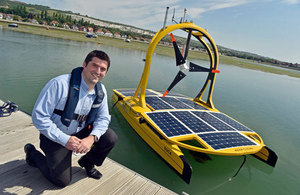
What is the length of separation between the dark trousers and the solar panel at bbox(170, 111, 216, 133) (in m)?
3.52

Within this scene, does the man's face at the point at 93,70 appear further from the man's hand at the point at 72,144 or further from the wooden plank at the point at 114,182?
the wooden plank at the point at 114,182

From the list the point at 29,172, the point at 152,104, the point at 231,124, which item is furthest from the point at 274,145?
the point at 29,172

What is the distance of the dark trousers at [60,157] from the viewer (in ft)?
9.62

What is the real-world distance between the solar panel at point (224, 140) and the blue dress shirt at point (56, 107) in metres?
3.75

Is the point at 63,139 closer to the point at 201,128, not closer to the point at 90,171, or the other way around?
the point at 90,171

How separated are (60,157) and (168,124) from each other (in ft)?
12.6

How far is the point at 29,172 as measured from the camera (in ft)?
11.7

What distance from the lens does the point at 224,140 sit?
576cm

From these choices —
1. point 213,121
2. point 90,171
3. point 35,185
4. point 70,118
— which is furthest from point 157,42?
point 35,185

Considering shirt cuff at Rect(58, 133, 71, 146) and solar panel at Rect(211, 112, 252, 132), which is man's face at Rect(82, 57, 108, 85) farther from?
solar panel at Rect(211, 112, 252, 132)

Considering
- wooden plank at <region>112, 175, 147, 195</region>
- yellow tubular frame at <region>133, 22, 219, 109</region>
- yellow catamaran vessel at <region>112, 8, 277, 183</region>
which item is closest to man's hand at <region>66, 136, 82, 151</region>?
wooden plank at <region>112, 175, 147, 195</region>

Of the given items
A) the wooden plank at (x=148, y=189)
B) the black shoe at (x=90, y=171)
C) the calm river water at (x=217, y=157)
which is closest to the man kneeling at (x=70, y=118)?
the black shoe at (x=90, y=171)

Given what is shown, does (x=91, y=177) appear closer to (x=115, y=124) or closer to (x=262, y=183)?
(x=115, y=124)

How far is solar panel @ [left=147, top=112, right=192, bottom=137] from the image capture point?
5714mm
